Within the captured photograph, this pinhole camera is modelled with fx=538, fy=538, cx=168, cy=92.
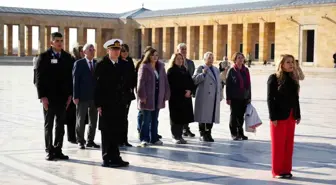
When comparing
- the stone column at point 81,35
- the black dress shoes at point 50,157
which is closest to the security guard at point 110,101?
the black dress shoes at point 50,157

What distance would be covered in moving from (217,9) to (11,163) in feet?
163

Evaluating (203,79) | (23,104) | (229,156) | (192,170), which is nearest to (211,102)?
(203,79)

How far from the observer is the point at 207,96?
10344 millimetres

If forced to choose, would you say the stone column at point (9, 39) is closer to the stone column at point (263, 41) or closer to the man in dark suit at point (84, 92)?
the stone column at point (263, 41)

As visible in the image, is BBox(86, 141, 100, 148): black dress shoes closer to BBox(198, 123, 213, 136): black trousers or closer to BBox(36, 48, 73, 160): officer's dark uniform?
BBox(36, 48, 73, 160): officer's dark uniform

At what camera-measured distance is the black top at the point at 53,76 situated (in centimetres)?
823

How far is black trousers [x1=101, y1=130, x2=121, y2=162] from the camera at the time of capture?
7.78 m

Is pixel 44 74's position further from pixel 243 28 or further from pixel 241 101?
pixel 243 28

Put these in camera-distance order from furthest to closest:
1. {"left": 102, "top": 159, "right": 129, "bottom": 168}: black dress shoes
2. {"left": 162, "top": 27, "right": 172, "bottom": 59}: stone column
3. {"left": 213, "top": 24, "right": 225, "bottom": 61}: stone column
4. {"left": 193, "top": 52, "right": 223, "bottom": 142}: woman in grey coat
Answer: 1. {"left": 162, "top": 27, "right": 172, "bottom": 59}: stone column
2. {"left": 213, "top": 24, "right": 225, "bottom": 61}: stone column
3. {"left": 193, "top": 52, "right": 223, "bottom": 142}: woman in grey coat
4. {"left": 102, "top": 159, "right": 129, "bottom": 168}: black dress shoes

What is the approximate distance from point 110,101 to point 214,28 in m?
47.8

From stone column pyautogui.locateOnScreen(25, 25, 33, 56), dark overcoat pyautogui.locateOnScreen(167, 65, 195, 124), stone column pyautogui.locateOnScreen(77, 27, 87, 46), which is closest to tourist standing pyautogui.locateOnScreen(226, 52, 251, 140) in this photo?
dark overcoat pyautogui.locateOnScreen(167, 65, 195, 124)

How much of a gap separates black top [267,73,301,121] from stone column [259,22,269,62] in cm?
4277

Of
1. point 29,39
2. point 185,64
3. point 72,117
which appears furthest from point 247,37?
point 72,117

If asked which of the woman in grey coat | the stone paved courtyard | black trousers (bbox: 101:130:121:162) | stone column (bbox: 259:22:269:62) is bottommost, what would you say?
the stone paved courtyard
